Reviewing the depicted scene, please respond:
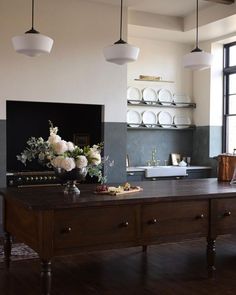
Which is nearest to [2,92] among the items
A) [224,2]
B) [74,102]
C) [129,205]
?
[74,102]

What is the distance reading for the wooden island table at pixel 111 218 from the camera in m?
3.36

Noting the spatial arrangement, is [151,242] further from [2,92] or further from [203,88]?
[203,88]

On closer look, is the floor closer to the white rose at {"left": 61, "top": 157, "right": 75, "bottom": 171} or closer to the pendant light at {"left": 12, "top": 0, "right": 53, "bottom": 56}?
the white rose at {"left": 61, "top": 157, "right": 75, "bottom": 171}

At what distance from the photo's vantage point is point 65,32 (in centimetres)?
606

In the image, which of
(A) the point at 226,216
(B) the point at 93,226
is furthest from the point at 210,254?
(B) the point at 93,226

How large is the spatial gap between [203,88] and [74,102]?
267cm

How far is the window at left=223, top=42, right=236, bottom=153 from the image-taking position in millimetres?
7609

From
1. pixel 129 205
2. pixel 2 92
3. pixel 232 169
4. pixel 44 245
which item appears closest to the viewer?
pixel 44 245

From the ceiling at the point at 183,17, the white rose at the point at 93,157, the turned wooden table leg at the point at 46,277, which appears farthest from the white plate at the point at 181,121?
the turned wooden table leg at the point at 46,277

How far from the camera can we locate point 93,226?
11.6 ft

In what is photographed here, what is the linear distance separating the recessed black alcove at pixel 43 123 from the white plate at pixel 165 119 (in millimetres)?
1516

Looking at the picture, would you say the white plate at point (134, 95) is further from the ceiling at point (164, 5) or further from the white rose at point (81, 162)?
the white rose at point (81, 162)

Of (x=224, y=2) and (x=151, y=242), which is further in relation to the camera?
(x=224, y=2)

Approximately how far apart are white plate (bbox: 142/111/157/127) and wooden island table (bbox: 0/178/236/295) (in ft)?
10.4
